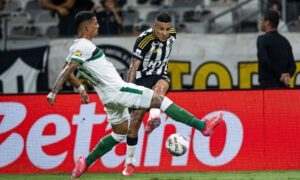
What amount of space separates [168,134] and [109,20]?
374cm

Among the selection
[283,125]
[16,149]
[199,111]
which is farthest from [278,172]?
[16,149]

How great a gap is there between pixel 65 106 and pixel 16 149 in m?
1.00

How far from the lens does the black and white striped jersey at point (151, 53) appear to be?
6957mm

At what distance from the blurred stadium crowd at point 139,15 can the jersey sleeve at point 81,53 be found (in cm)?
484

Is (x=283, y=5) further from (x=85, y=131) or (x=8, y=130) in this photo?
(x=8, y=130)

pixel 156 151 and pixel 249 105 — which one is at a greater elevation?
pixel 249 105

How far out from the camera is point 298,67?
10.3 metres

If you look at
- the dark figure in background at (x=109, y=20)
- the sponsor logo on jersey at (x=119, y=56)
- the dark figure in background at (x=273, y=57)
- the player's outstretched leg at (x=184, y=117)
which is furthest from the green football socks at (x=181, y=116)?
the dark figure in background at (x=109, y=20)

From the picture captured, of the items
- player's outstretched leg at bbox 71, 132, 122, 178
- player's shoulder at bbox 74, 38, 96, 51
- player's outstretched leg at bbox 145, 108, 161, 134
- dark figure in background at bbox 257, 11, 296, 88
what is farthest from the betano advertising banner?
player's shoulder at bbox 74, 38, 96, 51

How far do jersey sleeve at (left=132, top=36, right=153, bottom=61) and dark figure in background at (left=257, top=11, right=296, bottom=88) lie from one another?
1.91 metres

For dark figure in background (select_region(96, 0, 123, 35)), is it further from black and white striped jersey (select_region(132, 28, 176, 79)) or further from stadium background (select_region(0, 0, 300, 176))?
black and white striped jersey (select_region(132, 28, 176, 79))

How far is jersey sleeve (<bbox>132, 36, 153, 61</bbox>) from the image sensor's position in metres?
6.93

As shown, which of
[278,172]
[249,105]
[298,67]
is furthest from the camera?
[298,67]

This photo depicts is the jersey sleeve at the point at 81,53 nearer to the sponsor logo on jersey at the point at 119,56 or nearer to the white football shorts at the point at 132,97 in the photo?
the white football shorts at the point at 132,97
